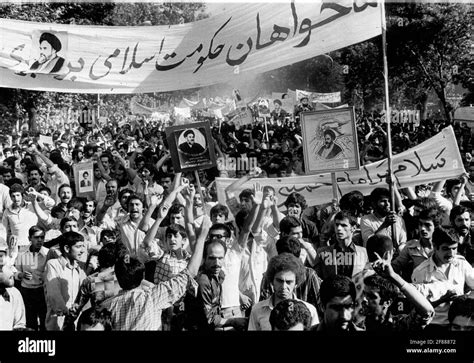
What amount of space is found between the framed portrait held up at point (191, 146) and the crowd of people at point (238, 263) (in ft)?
0.60

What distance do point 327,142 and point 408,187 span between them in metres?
1.77

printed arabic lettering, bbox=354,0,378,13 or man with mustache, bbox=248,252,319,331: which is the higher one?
printed arabic lettering, bbox=354,0,378,13

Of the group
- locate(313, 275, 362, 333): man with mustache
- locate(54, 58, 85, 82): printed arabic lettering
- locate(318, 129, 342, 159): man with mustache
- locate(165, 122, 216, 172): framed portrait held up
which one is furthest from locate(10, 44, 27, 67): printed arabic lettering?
locate(313, 275, 362, 333): man with mustache

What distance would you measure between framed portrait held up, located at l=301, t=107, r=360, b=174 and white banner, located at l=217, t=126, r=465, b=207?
4.31 ft

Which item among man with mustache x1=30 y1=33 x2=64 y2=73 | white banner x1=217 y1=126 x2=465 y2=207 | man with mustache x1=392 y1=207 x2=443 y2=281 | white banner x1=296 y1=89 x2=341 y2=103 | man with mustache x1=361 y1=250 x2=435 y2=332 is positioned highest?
white banner x1=296 y1=89 x2=341 y2=103

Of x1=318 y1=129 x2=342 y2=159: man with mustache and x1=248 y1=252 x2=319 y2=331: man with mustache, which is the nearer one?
x1=248 y1=252 x2=319 y2=331: man with mustache

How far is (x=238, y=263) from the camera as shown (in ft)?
20.2

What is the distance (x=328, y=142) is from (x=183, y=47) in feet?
5.27

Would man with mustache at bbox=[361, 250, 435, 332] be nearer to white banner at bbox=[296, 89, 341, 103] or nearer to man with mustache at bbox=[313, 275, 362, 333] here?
man with mustache at bbox=[313, 275, 362, 333]

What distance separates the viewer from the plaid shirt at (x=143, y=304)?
193 inches

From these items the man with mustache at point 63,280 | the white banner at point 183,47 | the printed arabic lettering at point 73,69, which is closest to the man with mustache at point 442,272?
the white banner at point 183,47

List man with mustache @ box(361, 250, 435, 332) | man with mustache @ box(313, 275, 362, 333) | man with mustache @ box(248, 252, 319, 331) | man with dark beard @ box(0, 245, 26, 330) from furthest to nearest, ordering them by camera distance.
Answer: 1. man with dark beard @ box(0, 245, 26, 330)
2. man with mustache @ box(248, 252, 319, 331)
3. man with mustache @ box(361, 250, 435, 332)
4. man with mustache @ box(313, 275, 362, 333)

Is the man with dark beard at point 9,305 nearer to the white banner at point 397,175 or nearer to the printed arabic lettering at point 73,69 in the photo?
the printed arabic lettering at point 73,69

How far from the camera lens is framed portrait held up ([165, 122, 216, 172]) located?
698cm
